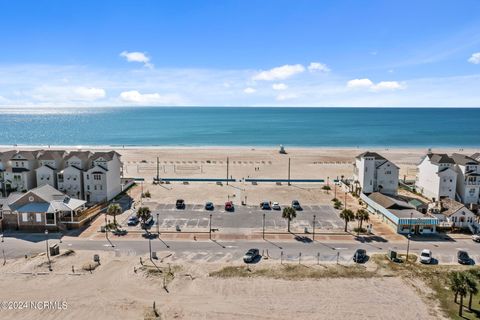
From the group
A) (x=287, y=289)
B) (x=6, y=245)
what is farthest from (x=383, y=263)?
(x=6, y=245)

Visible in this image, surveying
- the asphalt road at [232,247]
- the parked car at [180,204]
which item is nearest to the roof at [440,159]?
the asphalt road at [232,247]

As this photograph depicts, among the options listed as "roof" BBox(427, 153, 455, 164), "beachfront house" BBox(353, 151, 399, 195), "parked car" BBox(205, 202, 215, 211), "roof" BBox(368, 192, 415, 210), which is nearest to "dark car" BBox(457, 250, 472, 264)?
"roof" BBox(368, 192, 415, 210)

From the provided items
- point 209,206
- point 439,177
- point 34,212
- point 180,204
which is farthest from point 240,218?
point 439,177

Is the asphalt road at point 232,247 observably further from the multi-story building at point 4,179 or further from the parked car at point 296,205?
the multi-story building at point 4,179

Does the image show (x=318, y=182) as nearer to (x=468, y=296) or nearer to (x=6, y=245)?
(x=468, y=296)

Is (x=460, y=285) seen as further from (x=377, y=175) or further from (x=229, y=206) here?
(x=377, y=175)

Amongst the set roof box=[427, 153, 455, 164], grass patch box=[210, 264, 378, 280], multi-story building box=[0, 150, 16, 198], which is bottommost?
grass patch box=[210, 264, 378, 280]

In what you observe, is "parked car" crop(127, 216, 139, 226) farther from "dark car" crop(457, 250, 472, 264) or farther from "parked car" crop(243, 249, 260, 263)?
"dark car" crop(457, 250, 472, 264)

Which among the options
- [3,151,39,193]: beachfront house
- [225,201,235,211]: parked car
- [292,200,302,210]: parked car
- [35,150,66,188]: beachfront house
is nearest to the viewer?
[225,201,235,211]: parked car
